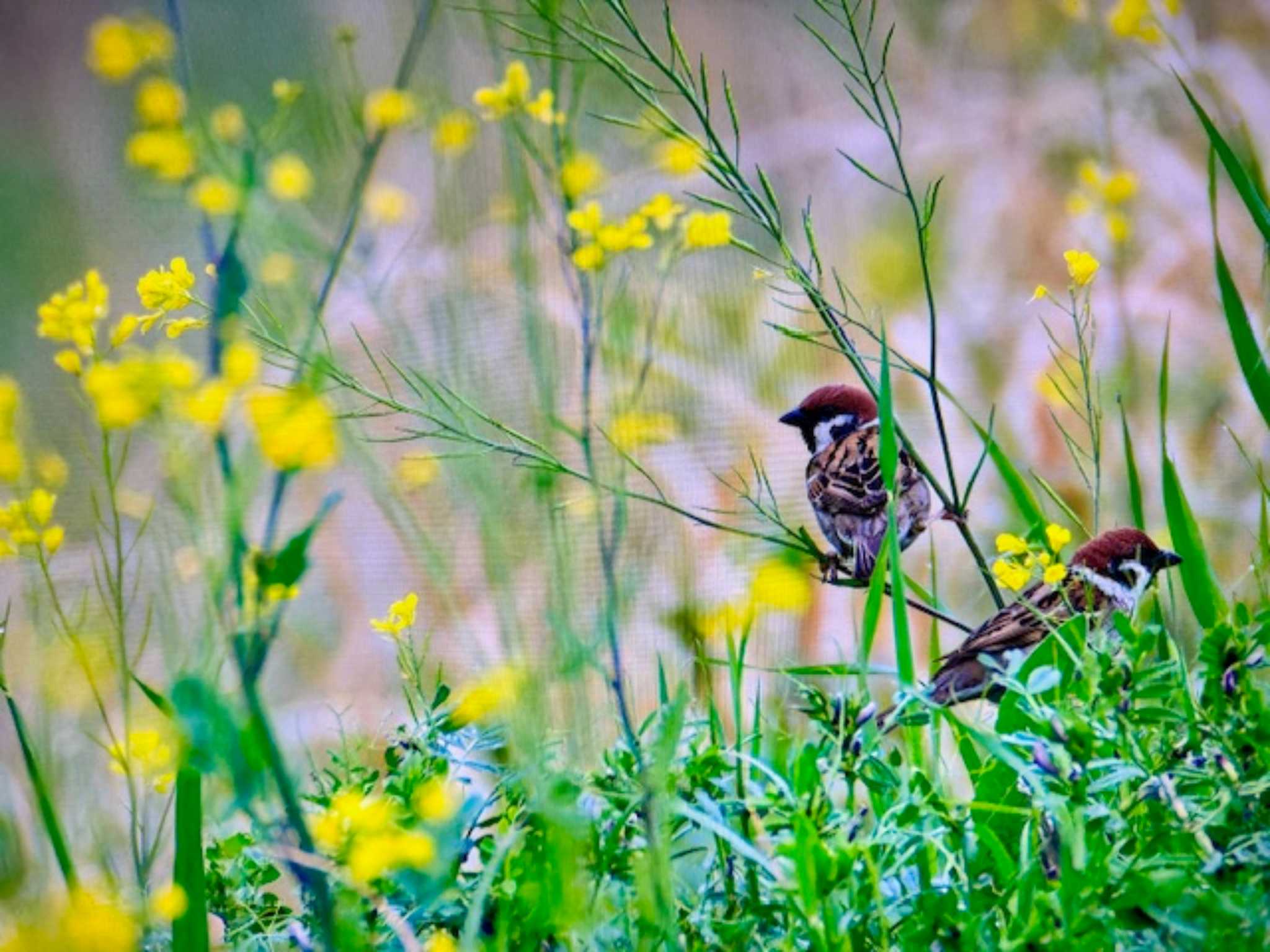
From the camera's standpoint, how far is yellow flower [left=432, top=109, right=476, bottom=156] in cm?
84

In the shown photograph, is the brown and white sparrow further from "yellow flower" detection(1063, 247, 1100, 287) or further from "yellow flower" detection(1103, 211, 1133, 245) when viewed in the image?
"yellow flower" detection(1103, 211, 1133, 245)

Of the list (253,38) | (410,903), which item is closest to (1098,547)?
(410,903)

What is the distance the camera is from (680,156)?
899mm

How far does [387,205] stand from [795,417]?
395 mm

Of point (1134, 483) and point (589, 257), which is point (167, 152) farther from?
point (1134, 483)

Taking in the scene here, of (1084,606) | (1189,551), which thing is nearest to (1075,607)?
(1084,606)

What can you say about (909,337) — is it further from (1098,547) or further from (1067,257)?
(1098,547)

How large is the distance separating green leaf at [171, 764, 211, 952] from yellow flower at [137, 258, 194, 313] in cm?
33

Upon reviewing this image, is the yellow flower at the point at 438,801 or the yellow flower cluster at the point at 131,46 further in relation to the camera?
the yellow flower cluster at the point at 131,46

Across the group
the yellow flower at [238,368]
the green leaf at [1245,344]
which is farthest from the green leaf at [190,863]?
the green leaf at [1245,344]

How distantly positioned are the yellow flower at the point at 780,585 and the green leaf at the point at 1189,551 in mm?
292

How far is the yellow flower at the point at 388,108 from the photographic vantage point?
74cm

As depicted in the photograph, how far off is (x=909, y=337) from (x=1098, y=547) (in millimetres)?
317

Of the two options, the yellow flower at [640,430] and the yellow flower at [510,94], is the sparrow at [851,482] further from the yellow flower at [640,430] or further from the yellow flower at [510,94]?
the yellow flower at [510,94]
